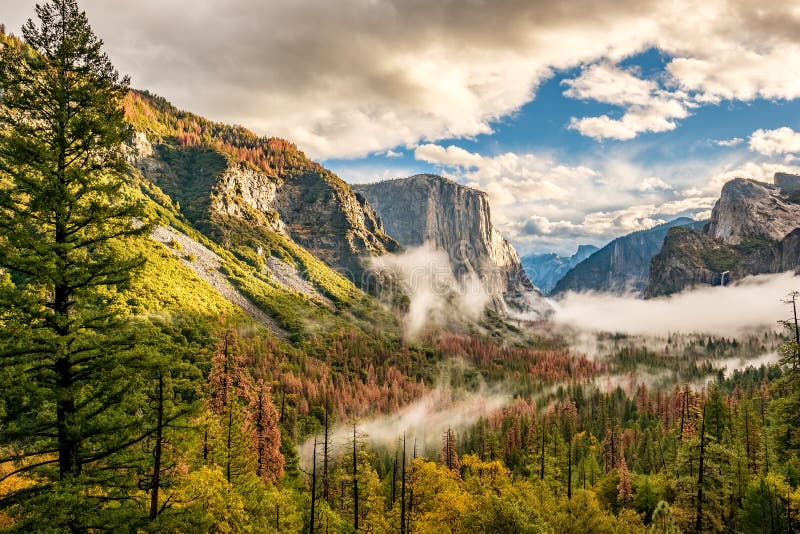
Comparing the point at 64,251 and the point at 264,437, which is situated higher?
the point at 64,251

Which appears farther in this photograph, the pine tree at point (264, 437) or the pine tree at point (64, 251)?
the pine tree at point (264, 437)

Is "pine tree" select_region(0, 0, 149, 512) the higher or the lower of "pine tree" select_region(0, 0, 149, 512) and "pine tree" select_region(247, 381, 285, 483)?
the higher

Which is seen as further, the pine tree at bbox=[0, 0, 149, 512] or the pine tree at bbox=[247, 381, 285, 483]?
the pine tree at bbox=[247, 381, 285, 483]

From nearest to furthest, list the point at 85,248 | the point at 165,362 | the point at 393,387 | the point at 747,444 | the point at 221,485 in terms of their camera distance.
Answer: the point at 165,362 < the point at 85,248 < the point at 221,485 < the point at 747,444 < the point at 393,387

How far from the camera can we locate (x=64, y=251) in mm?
15961

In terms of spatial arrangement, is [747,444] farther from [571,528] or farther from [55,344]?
[55,344]

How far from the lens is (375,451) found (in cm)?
12019

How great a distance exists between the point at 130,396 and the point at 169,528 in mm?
4954

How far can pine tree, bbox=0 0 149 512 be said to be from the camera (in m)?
14.7

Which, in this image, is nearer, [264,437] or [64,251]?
[64,251]

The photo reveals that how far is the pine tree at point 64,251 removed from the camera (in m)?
14.7

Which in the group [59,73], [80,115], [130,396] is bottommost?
[130,396]

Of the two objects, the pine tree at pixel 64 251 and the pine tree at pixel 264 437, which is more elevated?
the pine tree at pixel 64 251

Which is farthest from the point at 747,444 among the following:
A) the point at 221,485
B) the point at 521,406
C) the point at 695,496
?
the point at 521,406
